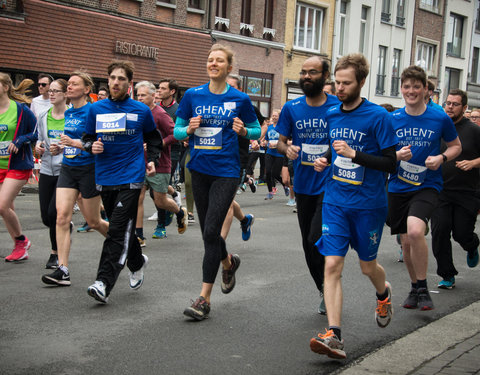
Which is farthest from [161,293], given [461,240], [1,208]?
[461,240]

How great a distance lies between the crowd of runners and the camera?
→ 194 inches

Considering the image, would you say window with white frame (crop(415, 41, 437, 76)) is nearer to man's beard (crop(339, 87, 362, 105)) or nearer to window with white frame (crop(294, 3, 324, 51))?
window with white frame (crop(294, 3, 324, 51))

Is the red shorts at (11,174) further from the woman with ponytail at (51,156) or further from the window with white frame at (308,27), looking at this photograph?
the window with white frame at (308,27)

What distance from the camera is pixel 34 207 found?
509 inches

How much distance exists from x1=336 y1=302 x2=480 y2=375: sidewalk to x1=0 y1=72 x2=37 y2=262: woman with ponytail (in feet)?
14.5

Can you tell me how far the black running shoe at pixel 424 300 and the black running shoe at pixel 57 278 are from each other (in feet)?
10.4

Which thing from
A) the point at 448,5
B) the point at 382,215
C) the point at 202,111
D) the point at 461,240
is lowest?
the point at 461,240

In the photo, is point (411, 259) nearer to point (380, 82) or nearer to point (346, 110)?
point (346, 110)

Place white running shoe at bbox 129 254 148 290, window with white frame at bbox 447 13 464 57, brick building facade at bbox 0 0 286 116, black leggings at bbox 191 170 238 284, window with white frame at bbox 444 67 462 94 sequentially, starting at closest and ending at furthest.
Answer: black leggings at bbox 191 170 238 284
white running shoe at bbox 129 254 148 290
brick building facade at bbox 0 0 286 116
window with white frame at bbox 447 13 464 57
window with white frame at bbox 444 67 462 94

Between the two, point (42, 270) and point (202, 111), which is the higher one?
point (202, 111)

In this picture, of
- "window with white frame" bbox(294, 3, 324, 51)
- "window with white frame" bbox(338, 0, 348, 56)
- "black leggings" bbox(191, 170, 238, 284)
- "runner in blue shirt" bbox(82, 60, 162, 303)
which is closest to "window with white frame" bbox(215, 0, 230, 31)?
"window with white frame" bbox(294, 3, 324, 51)

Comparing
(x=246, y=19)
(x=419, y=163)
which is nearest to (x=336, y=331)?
(x=419, y=163)

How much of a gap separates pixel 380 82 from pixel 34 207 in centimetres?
2760

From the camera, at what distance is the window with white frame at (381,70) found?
37.2m
